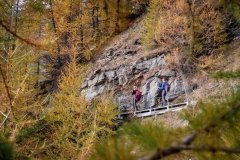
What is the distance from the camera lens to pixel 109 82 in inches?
947

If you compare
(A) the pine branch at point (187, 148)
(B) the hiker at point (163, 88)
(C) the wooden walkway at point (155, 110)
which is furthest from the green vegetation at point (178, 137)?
(B) the hiker at point (163, 88)

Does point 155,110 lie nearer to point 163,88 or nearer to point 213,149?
point 163,88

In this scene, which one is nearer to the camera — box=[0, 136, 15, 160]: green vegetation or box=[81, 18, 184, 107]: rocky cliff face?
box=[0, 136, 15, 160]: green vegetation

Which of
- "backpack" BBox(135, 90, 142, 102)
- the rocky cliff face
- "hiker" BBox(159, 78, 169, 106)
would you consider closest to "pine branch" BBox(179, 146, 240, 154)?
"hiker" BBox(159, 78, 169, 106)

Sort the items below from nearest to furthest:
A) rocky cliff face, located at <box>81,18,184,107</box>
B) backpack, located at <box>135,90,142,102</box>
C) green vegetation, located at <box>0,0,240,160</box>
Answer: green vegetation, located at <box>0,0,240,160</box>
backpack, located at <box>135,90,142,102</box>
rocky cliff face, located at <box>81,18,184,107</box>

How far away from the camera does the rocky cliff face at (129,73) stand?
70.0 ft

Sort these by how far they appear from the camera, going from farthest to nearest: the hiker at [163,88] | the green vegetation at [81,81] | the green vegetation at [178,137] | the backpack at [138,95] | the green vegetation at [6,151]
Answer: the backpack at [138,95], the hiker at [163,88], the green vegetation at [6,151], the green vegetation at [81,81], the green vegetation at [178,137]

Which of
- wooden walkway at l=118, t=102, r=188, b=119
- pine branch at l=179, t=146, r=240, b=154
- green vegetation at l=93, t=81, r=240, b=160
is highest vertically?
green vegetation at l=93, t=81, r=240, b=160

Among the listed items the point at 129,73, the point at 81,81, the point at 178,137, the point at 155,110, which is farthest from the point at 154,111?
the point at 178,137

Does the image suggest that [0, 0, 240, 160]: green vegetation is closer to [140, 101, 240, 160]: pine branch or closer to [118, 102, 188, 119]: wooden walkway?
[140, 101, 240, 160]: pine branch

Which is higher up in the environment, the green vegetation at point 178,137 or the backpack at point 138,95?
the green vegetation at point 178,137

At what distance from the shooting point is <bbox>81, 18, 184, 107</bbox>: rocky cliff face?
21.3 meters

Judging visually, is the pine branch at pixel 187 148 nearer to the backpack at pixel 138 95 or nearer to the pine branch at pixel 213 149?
the pine branch at pixel 213 149

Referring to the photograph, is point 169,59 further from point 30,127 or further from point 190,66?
point 30,127
